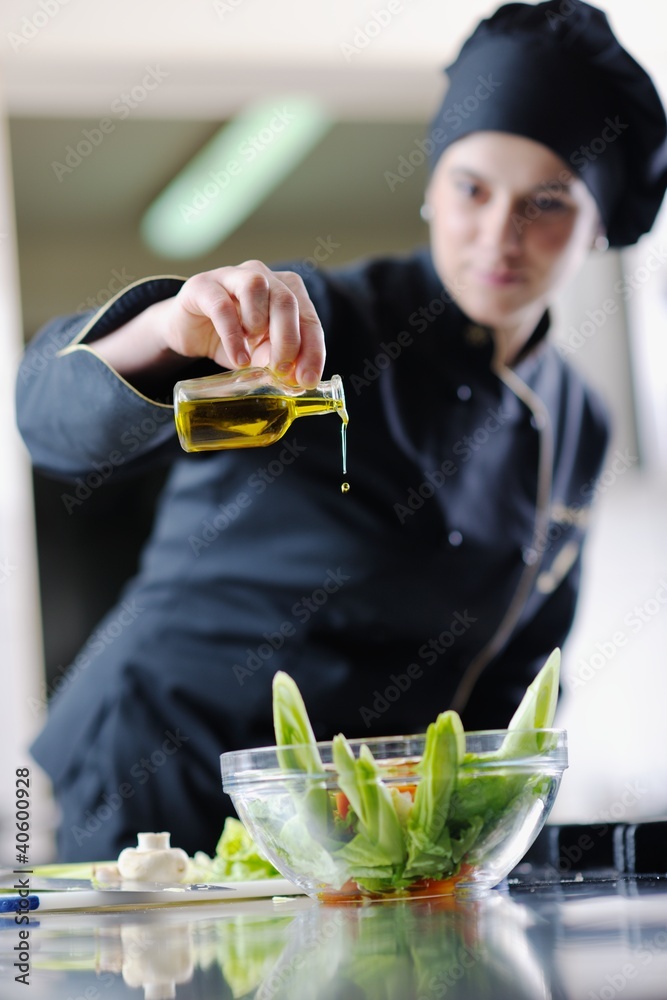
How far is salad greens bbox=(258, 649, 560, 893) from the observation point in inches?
27.9

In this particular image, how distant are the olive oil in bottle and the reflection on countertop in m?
0.36

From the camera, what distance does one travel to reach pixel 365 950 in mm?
576

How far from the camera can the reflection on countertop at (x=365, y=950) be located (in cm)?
48

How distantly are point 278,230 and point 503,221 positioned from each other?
8.39 feet

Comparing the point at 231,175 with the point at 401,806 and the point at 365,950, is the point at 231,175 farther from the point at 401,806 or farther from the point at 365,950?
the point at 365,950

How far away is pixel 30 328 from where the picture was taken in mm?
3832

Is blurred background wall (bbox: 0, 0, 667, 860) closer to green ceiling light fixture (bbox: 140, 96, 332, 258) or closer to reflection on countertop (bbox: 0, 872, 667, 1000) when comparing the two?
green ceiling light fixture (bbox: 140, 96, 332, 258)

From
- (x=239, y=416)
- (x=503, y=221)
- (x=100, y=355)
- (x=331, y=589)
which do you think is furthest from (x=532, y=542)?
(x=239, y=416)

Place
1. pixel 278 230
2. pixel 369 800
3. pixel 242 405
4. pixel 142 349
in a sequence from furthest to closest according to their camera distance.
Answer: pixel 278 230
pixel 142 349
pixel 242 405
pixel 369 800

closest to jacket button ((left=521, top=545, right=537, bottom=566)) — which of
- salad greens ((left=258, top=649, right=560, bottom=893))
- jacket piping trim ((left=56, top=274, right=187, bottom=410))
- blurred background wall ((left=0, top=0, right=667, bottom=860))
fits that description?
jacket piping trim ((left=56, top=274, right=187, bottom=410))

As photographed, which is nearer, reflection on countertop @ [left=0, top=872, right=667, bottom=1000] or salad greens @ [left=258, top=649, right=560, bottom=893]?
reflection on countertop @ [left=0, top=872, right=667, bottom=1000]

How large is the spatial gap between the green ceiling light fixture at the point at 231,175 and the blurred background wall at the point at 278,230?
0.03 meters

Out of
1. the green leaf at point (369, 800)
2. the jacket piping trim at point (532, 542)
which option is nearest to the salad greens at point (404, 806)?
the green leaf at point (369, 800)

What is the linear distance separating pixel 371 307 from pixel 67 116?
2.19 m
